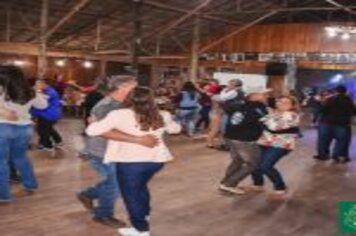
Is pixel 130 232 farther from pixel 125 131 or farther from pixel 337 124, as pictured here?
pixel 337 124

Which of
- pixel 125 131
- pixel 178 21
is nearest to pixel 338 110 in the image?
pixel 125 131

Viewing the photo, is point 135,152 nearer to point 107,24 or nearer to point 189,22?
point 107,24

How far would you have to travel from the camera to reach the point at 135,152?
362 centimetres

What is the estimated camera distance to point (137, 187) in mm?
3732

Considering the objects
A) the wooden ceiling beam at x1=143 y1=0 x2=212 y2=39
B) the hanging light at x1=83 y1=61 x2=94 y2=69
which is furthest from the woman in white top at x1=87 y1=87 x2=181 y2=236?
the hanging light at x1=83 y1=61 x2=94 y2=69

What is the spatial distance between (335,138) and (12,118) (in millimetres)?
5704

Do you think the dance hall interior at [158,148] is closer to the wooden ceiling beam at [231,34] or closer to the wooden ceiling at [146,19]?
the wooden ceiling at [146,19]

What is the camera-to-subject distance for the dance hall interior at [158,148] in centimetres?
390

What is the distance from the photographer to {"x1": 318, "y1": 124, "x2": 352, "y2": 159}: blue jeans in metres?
8.78

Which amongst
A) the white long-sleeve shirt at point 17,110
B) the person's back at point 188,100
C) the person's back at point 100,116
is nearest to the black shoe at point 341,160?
the person's back at point 188,100

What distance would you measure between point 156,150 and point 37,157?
13.9 ft

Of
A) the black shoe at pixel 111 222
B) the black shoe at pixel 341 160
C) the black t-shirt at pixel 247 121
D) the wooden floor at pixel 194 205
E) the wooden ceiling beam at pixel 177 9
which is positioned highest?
the wooden ceiling beam at pixel 177 9

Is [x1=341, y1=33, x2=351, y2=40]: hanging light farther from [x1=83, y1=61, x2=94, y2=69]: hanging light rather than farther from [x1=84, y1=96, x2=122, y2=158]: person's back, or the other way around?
[x1=84, y1=96, x2=122, y2=158]: person's back

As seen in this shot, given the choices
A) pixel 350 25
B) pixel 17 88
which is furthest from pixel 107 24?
pixel 17 88
